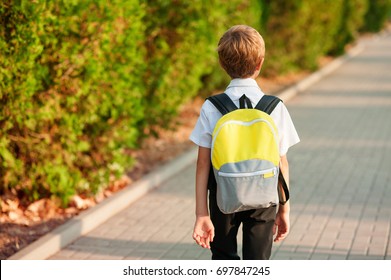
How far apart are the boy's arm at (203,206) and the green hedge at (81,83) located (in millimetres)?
2770

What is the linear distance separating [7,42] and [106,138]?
1.95m

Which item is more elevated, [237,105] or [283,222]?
[237,105]

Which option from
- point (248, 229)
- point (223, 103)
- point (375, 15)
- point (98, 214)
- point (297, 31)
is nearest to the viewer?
point (223, 103)

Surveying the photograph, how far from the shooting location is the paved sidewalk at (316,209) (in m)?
6.35

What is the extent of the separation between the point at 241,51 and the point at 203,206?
80cm

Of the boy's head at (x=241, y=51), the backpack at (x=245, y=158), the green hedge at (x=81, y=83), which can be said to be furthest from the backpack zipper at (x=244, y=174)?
the green hedge at (x=81, y=83)

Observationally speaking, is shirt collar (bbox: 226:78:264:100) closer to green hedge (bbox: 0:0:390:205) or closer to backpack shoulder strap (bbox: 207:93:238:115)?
backpack shoulder strap (bbox: 207:93:238:115)

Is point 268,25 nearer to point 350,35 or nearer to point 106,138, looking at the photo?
point 350,35

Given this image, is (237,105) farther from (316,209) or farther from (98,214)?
(316,209)

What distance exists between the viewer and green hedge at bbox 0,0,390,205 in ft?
21.1

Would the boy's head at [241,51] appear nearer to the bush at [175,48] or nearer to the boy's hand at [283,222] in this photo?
the boy's hand at [283,222]

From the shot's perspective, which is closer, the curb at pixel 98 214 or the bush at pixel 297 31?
the curb at pixel 98 214

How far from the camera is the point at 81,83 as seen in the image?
23.6 feet

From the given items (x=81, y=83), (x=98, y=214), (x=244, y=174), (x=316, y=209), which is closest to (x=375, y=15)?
(x=316, y=209)
